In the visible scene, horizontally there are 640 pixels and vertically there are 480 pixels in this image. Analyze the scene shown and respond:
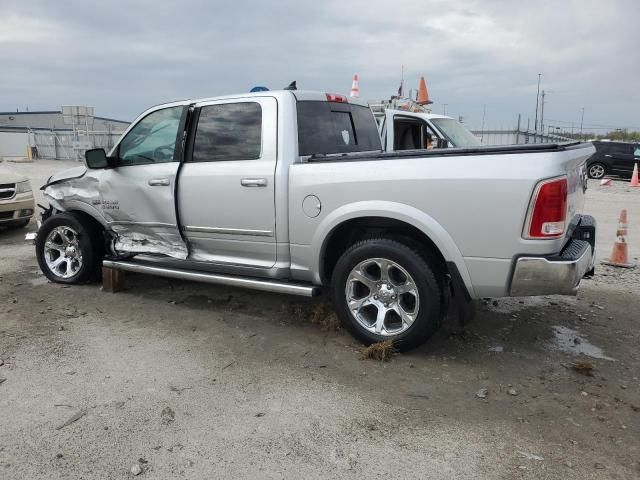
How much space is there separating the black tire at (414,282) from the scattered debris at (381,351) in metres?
0.04

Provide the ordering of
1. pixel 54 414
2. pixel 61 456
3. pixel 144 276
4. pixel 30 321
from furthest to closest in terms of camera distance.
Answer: pixel 144 276 → pixel 30 321 → pixel 54 414 → pixel 61 456

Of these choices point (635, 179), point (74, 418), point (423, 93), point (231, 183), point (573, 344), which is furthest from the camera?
point (635, 179)

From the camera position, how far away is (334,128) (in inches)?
184

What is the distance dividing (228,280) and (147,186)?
4.07 ft

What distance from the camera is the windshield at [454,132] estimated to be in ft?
30.0

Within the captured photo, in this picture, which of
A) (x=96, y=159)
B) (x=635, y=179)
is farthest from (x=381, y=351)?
(x=635, y=179)

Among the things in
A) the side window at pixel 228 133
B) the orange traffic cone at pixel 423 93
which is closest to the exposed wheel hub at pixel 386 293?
the side window at pixel 228 133

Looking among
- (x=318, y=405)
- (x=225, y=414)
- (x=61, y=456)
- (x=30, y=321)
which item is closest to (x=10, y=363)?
(x=30, y=321)

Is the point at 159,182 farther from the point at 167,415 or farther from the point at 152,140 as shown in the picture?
the point at 167,415

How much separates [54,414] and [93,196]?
2720mm

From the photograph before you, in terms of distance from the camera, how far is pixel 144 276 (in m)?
6.01

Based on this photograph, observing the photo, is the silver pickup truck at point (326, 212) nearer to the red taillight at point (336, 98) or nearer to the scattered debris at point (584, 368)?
the red taillight at point (336, 98)

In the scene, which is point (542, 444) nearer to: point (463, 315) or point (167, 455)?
point (463, 315)

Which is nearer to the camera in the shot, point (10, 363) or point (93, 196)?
point (10, 363)
